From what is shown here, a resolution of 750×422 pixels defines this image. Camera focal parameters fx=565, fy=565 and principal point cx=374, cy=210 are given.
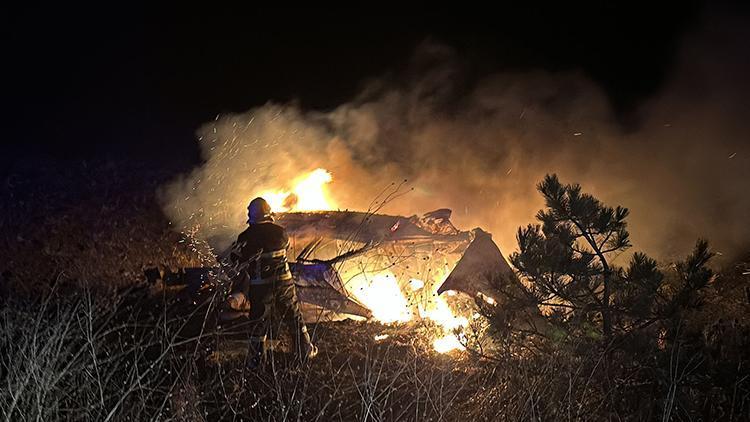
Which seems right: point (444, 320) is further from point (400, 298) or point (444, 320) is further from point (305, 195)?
point (305, 195)

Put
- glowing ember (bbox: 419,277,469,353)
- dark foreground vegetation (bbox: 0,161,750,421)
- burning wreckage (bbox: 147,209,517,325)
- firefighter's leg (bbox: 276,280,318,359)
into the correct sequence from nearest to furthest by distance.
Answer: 1. dark foreground vegetation (bbox: 0,161,750,421)
2. firefighter's leg (bbox: 276,280,318,359)
3. glowing ember (bbox: 419,277,469,353)
4. burning wreckage (bbox: 147,209,517,325)

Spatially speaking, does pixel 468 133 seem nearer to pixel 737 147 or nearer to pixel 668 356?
pixel 737 147

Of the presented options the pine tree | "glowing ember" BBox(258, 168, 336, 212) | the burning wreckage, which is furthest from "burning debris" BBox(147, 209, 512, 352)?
the pine tree

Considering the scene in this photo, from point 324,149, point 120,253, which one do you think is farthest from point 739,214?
point 120,253

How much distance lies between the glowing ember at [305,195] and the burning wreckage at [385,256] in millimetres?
834

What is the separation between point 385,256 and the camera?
8539 mm

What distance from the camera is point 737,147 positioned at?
10.4m

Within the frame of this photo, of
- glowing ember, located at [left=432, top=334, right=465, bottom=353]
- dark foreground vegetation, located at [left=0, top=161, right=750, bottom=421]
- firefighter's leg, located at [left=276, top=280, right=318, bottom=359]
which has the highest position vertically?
firefighter's leg, located at [left=276, top=280, right=318, bottom=359]

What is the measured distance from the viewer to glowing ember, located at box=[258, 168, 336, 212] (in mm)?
9625

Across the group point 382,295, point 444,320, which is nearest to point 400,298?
point 382,295

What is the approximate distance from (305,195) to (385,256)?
7.14 feet

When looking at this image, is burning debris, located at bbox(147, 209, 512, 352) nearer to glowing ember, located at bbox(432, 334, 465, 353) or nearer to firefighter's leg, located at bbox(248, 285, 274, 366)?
glowing ember, located at bbox(432, 334, 465, 353)

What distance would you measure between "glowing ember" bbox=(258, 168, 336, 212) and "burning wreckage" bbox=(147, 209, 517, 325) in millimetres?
834

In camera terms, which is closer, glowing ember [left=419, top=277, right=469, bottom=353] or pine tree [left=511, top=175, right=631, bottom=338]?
pine tree [left=511, top=175, right=631, bottom=338]
